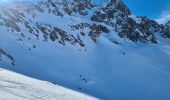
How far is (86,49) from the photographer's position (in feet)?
262

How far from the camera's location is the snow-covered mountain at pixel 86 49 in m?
58.5

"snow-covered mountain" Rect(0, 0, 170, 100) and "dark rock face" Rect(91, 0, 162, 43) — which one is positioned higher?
"dark rock face" Rect(91, 0, 162, 43)

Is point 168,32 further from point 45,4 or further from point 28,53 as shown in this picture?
point 28,53

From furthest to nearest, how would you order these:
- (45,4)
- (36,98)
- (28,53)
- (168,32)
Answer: (168,32) < (45,4) < (28,53) < (36,98)

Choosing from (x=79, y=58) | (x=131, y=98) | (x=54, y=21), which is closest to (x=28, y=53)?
(x=79, y=58)

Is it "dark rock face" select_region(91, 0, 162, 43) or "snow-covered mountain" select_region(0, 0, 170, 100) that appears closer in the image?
"snow-covered mountain" select_region(0, 0, 170, 100)

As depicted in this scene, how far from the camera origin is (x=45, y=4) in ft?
310

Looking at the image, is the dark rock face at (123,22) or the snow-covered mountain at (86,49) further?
the dark rock face at (123,22)

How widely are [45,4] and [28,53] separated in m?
37.1

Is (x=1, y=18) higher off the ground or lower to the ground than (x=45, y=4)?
lower

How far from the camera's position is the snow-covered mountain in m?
58.5

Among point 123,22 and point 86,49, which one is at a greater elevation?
point 123,22

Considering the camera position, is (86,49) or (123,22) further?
(123,22)

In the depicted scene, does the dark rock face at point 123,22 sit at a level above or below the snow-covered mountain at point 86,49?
above
